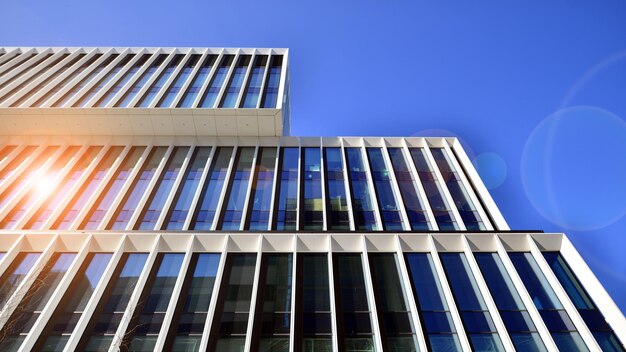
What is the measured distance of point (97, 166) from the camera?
23656 millimetres

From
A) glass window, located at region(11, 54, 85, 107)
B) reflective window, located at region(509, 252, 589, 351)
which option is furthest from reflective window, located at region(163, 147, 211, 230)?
reflective window, located at region(509, 252, 589, 351)

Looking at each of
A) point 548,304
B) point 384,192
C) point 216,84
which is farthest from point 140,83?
point 548,304

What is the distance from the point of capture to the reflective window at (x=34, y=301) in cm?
1279

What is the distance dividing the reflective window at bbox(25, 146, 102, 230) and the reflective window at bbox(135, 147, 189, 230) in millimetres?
5484

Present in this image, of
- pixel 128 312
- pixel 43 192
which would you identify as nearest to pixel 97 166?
pixel 43 192

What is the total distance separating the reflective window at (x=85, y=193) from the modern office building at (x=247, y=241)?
0.13m

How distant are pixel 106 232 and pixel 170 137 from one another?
11.5 meters

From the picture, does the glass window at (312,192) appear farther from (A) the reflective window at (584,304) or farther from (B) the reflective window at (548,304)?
(A) the reflective window at (584,304)

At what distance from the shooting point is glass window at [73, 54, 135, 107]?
25705 mm

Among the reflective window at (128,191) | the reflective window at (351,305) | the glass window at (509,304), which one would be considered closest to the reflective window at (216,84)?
the reflective window at (128,191)

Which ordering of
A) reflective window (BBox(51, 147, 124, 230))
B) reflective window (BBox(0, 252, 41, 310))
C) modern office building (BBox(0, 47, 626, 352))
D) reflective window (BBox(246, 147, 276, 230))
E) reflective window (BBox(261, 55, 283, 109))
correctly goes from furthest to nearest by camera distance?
reflective window (BBox(261, 55, 283, 109)) < reflective window (BBox(246, 147, 276, 230)) < reflective window (BBox(51, 147, 124, 230)) < reflective window (BBox(0, 252, 41, 310)) < modern office building (BBox(0, 47, 626, 352))

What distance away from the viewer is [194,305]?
14367 mm

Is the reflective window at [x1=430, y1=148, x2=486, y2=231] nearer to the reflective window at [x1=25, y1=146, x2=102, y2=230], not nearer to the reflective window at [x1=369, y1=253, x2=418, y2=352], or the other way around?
the reflective window at [x1=369, y1=253, x2=418, y2=352]

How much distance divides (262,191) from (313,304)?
975cm
